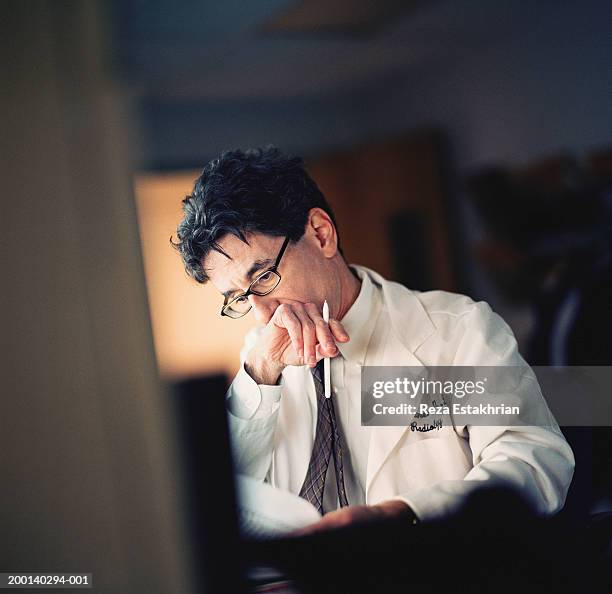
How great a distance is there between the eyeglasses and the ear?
4cm

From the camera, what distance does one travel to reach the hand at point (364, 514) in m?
0.88

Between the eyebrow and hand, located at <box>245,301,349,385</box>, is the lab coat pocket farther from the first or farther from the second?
the eyebrow

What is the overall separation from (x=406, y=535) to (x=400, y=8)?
2.32ft

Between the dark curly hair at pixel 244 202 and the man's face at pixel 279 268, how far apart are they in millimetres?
10

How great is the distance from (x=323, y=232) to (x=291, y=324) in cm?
13

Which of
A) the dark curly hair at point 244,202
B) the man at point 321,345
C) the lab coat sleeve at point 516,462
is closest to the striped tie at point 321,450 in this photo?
the man at point 321,345

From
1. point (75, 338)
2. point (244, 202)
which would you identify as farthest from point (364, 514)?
point (75, 338)

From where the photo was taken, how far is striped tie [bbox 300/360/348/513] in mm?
917

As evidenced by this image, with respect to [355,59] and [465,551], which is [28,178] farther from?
[465,551]

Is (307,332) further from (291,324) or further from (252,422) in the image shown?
(252,422)

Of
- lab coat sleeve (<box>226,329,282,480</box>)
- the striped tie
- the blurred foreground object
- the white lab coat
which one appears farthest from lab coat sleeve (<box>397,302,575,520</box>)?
the blurred foreground object

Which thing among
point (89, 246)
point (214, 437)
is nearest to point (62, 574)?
point (214, 437)

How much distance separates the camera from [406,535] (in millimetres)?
873

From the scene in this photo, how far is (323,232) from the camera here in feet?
3.03
